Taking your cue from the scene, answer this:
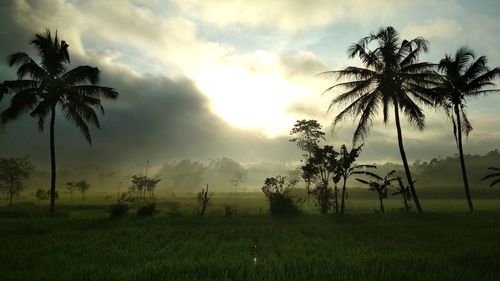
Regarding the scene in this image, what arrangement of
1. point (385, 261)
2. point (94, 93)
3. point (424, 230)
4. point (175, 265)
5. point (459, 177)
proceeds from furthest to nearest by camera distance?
point (459, 177) → point (94, 93) → point (424, 230) → point (385, 261) → point (175, 265)

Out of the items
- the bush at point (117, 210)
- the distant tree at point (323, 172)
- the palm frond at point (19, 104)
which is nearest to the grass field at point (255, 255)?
the bush at point (117, 210)

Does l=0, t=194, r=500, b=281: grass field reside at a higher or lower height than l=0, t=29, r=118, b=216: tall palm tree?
lower

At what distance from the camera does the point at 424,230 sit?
1728 centimetres

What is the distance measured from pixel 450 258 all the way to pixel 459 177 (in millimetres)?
181754

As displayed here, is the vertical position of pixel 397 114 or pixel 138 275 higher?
pixel 397 114

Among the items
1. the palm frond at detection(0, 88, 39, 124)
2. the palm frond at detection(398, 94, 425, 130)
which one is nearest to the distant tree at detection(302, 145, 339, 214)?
the palm frond at detection(398, 94, 425, 130)

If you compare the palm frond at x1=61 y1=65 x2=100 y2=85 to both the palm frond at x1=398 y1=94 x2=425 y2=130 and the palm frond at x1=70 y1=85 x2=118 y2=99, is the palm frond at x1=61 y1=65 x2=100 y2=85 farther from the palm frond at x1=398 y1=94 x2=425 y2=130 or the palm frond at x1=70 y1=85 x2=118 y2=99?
the palm frond at x1=398 y1=94 x2=425 y2=130

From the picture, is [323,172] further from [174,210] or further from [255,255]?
[255,255]

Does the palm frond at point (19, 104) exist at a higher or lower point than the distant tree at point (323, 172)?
higher

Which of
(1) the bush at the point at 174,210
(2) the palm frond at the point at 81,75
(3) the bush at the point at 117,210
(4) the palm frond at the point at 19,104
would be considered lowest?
(1) the bush at the point at 174,210

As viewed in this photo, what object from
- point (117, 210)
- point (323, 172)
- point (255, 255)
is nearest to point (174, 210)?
point (117, 210)

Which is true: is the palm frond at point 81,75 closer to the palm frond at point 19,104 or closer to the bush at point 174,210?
the palm frond at point 19,104

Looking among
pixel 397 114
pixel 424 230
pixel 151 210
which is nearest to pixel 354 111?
pixel 397 114

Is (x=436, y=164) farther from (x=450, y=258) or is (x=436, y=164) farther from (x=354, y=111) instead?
(x=450, y=258)
